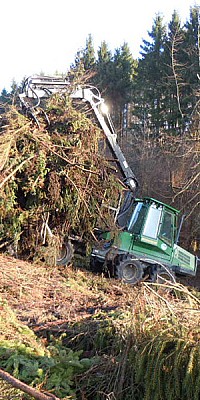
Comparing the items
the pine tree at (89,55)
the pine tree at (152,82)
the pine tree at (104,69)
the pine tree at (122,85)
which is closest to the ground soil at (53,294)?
the pine tree at (152,82)

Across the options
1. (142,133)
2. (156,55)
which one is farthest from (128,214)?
(156,55)

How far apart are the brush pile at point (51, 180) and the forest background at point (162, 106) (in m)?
1.94

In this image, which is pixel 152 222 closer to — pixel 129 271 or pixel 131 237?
pixel 131 237

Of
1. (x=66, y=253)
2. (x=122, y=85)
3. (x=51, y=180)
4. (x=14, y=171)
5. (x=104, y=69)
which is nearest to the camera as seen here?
(x=14, y=171)

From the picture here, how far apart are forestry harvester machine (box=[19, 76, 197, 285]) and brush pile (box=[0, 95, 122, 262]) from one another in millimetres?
387

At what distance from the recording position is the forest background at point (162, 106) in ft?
50.2

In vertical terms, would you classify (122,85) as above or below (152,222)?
above

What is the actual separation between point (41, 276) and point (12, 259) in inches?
34.7

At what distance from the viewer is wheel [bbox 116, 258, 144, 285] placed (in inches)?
363

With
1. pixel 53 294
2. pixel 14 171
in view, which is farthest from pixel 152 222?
pixel 53 294

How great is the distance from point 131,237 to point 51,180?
2.41m

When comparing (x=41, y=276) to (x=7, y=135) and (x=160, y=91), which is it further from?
(x=160, y=91)

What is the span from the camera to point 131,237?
9383 millimetres

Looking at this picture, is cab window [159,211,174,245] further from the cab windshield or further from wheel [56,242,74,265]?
wheel [56,242,74,265]
